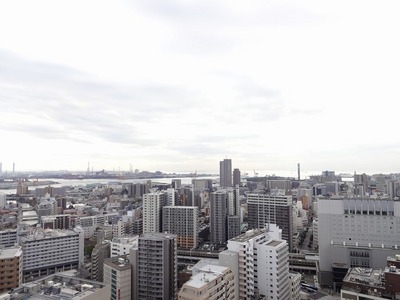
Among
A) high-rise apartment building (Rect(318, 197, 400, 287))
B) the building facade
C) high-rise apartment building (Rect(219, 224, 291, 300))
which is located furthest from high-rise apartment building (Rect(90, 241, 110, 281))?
high-rise apartment building (Rect(318, 197, 400, 287))

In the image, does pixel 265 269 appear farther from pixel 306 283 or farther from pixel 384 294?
pixel 306 283

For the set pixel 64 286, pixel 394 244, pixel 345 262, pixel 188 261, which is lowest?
pixel 188 261

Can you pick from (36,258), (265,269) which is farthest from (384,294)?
(36,258)

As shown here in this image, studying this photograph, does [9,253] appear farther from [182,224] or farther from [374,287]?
[374,287]

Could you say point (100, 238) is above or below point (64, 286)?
below

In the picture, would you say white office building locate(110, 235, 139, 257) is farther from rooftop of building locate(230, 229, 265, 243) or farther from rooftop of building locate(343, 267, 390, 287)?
rooftop of building locate(343, 267, 390, 287)

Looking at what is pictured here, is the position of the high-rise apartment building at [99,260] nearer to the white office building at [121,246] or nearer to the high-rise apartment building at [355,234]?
the white office building at [121,246]

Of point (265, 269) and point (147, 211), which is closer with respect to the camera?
point (265, 269)

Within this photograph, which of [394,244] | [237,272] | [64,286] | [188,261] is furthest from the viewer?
[188,261]
